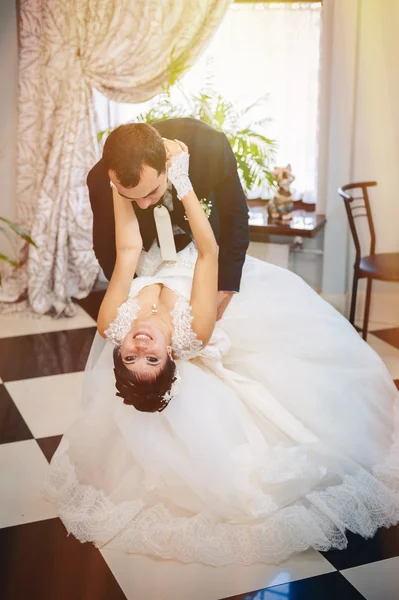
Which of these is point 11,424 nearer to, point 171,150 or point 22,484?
point 22,484

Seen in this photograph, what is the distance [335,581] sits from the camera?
2074 mm

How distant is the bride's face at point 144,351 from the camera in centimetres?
204

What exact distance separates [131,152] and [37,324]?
254 cm

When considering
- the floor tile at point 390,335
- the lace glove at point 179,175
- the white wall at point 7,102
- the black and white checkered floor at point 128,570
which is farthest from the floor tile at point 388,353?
the white wall at point 7,102

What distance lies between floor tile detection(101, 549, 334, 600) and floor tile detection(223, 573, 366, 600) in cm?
2

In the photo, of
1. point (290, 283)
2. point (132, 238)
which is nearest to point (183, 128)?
point (132, 238)

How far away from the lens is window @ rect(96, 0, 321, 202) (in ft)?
13.2

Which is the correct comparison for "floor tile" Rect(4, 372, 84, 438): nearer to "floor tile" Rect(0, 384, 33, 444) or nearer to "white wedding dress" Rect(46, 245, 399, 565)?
"floor tile" Rect(0, 384, 33, 444)

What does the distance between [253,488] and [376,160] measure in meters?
2.32

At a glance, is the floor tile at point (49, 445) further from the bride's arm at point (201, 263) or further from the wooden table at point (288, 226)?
the wooden table at point (288, 226)

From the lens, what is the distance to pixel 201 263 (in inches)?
82.1

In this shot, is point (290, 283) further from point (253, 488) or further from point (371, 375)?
point (253, 488)

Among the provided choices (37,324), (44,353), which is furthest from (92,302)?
(44,353)

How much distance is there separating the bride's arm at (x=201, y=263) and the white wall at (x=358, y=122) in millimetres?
2113
